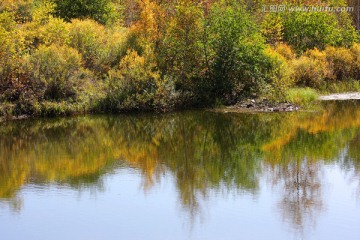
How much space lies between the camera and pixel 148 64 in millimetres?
31438

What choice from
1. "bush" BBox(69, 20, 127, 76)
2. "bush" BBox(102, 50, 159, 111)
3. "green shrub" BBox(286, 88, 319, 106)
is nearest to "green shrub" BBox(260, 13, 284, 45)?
"green shrub" BBox(286, 88, 319, 106)

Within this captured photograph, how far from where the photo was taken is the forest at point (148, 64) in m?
30.0

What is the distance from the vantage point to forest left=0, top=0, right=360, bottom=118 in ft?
98.6

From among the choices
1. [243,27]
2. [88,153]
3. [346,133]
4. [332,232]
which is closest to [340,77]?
[243,27]

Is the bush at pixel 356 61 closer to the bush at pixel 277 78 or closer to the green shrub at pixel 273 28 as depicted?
the green shrub at pixel 273 28

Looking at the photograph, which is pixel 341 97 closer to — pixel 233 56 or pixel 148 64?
pixel 233 56

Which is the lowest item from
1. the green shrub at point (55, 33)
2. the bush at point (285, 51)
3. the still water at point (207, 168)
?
the still water at point (207, 168)

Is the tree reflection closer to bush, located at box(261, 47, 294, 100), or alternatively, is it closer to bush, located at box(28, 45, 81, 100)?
bush, located at box(28, 45, 81, 100)

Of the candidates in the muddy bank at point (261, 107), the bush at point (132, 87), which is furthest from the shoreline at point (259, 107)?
the bush at point (132, 87)

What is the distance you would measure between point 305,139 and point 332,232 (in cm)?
1069

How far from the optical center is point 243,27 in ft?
106
